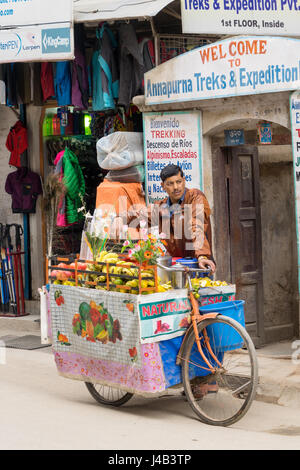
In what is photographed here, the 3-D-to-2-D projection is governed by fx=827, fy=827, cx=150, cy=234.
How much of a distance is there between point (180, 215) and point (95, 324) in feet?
4.12

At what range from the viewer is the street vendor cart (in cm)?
617

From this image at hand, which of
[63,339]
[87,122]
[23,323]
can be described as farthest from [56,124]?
[63,339]

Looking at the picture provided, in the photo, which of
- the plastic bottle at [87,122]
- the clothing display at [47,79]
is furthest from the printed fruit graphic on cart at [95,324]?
the plastic bottle at [87,122]

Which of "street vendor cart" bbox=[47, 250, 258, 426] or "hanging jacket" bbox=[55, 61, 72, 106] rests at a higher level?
"hanging jacket" bbox=[55, 61, 72, 106]

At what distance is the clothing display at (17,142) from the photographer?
38.1ft

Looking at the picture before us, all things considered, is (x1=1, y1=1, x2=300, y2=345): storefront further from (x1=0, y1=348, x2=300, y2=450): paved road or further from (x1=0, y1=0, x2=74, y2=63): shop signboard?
(x1=0, y1=348, x2=300, y2=450): paved road

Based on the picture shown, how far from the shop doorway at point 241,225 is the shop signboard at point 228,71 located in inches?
32.3

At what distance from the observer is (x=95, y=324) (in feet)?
21.7

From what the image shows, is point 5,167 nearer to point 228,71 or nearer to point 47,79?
point 47,79

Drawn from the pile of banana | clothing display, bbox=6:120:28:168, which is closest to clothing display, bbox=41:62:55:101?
clothing display, bbox=6:120:28:168

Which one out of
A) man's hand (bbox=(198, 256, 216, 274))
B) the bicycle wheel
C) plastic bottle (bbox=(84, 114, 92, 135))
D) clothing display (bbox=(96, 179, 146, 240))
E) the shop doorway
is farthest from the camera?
plastic bottle (bbox=(84, 114, 92, 135))

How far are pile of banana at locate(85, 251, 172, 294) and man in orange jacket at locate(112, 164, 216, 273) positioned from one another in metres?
0.68

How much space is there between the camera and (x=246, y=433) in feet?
19.5

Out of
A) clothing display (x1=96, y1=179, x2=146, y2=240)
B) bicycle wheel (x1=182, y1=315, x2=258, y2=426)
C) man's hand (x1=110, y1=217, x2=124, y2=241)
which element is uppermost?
clothing display (x1=96, y1=179, x2=146, y2=240)
